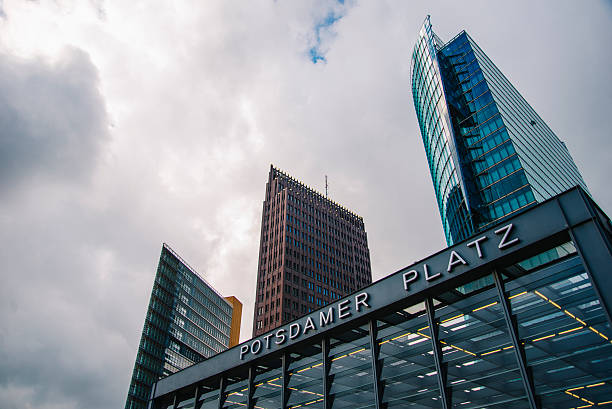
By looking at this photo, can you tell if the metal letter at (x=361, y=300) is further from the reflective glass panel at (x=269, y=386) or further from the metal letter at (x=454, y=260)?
the reflective glass panel at (x=269, y=386)

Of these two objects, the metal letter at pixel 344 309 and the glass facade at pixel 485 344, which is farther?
the metal letter at pixel 344 309

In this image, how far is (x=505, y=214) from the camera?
5406 cm

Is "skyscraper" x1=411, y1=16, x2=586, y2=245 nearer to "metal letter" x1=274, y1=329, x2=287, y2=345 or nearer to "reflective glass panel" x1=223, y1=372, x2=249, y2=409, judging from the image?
"metal letter" x1=274, y1=329, x2=287, y2=345

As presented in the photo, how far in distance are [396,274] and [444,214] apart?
5186 cm

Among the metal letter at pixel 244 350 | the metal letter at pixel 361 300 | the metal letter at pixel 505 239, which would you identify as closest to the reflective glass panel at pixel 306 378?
the metal letter at pixel 244 350

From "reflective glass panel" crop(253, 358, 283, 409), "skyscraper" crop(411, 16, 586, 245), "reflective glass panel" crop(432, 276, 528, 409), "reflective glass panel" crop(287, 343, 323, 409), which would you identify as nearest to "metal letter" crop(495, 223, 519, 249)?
"reflective glass panel" crop(432, 276, 528, 409)

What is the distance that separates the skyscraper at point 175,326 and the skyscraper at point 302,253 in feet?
95.7

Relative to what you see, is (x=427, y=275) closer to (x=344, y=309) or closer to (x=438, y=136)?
(x=344, y=309)

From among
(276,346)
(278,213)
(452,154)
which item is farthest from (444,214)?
(278,213)

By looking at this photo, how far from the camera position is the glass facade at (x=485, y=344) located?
16.0 m

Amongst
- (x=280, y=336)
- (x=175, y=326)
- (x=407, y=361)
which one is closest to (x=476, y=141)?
(x=280, y=336)

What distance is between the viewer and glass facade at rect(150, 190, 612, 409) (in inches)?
628

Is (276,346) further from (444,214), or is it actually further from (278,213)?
(278,213)

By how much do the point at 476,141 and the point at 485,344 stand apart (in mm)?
49662
